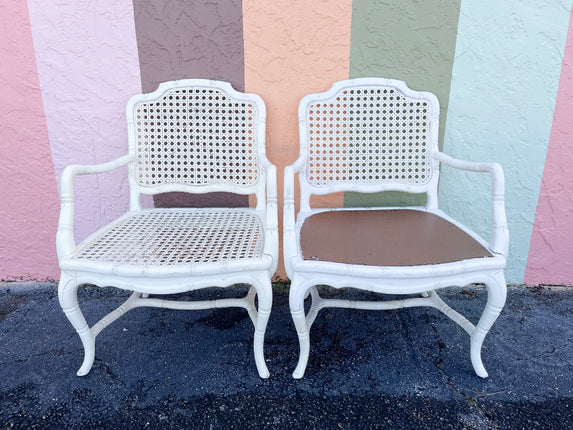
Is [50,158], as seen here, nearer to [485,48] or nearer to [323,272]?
[323,272]

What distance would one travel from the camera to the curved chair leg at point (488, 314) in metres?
1.38

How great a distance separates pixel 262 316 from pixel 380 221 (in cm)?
68

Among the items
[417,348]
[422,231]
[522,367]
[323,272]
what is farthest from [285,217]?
[522,367]

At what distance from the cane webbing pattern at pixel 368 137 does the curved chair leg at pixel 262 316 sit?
67cm

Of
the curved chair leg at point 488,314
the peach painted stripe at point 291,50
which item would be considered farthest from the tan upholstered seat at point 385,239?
the peach painted stripe at point 291,50

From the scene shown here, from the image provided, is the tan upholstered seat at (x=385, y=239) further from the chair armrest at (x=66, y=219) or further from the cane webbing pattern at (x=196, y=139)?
the chair armrest at (x=66, y=219)

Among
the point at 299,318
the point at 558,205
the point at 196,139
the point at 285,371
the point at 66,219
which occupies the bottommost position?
the point at 285,371

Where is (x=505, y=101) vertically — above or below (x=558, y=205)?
above

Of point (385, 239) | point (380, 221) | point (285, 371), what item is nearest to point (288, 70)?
point (380, 221)

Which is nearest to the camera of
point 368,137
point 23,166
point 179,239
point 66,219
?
point 66,219

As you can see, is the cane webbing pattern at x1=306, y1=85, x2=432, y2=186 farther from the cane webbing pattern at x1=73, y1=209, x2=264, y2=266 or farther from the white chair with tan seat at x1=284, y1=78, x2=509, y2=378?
the cane webbing pattern at x1=73, y1=209, x2=264, y2=266

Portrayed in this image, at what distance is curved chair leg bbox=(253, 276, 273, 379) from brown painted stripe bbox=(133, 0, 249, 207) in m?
1.12

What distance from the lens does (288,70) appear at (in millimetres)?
1917

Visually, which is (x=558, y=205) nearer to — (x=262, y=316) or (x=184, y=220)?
(x=262, y=316)
